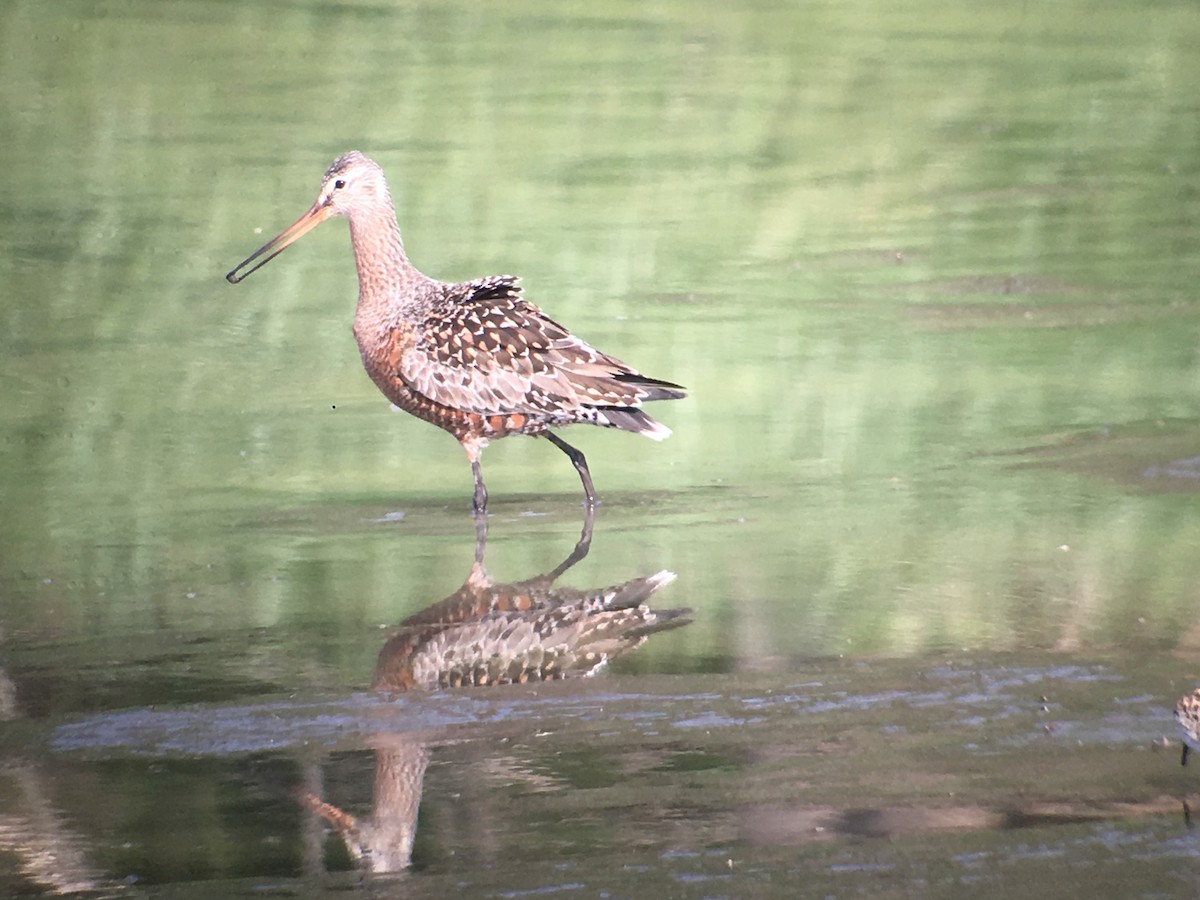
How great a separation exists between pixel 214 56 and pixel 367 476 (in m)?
10.1

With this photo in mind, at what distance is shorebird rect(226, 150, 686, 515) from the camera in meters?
8.80

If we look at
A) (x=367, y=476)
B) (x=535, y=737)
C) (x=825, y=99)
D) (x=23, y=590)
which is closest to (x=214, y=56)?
(x=825, y=99)

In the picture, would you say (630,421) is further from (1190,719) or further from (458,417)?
(1190,719)

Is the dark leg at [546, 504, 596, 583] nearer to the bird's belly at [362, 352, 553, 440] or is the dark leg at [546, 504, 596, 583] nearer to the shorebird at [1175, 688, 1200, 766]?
the bird's belly at [362, 352, 553, 440]

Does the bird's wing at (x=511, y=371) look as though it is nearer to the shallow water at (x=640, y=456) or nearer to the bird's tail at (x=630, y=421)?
the bird's tail at (x=630, y=421)

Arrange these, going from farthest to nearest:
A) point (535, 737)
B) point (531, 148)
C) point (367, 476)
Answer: point (531, 148), point (367, 476), point (535, 737)

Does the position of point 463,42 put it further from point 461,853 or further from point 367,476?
point 461,853

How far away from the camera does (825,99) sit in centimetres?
1759

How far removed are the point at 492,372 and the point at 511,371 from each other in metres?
0.08

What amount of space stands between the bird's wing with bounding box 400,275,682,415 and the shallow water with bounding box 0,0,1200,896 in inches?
19.9

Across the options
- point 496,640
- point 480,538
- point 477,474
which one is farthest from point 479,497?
point 496,640

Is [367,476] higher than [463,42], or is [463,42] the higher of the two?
[463,42]

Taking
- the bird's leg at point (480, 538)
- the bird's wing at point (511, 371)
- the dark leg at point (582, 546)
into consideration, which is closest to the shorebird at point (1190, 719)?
the dark leg at point (582, 546)

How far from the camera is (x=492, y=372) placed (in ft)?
28.9
